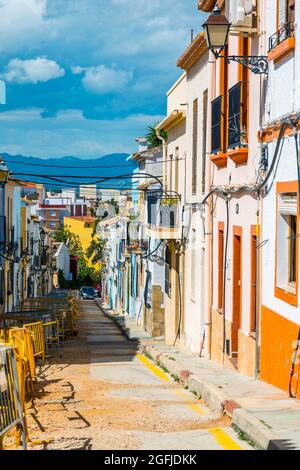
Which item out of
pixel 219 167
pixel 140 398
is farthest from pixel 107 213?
pixel 140 398

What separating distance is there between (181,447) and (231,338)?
8515 millimetres

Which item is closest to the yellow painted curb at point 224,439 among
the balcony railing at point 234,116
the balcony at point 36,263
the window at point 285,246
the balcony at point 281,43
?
the window at point 285,246

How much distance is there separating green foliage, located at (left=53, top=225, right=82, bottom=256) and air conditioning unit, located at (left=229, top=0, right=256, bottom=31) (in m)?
95.3

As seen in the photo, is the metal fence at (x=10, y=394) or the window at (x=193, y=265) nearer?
the metal fence at (x=10, y=394)

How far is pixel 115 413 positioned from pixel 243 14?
681 cm

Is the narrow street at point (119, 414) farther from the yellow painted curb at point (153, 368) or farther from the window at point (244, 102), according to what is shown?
the window at point (244, 102)

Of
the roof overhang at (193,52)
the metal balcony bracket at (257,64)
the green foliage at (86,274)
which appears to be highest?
the roof overhang at (193,52)

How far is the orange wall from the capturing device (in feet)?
37.9

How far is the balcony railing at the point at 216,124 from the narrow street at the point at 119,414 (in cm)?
475

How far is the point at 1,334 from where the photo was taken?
16703mm

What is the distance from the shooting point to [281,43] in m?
12.0

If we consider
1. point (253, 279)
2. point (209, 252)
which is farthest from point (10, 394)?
point (209, 252)

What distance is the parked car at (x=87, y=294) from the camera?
90.6 meters

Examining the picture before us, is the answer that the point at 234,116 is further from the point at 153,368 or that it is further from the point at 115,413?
the point at 115,413
